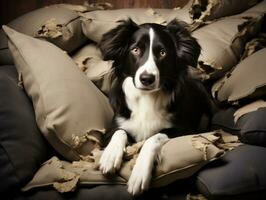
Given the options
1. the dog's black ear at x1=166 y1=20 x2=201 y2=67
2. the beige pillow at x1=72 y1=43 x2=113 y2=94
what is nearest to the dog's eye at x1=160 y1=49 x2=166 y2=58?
the dog's black ear at x1=166 y1=20 x2=201 y2=67

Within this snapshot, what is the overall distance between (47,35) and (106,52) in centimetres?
40

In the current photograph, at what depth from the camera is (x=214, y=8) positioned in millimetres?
2330

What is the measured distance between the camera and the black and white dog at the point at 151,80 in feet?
5.74

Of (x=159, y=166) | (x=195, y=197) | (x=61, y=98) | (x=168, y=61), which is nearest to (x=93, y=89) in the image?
(x=61, y=98)

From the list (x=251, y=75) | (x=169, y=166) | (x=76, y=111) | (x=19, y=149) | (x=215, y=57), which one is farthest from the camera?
(x=215, y=57)

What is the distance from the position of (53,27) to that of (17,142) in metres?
0.81

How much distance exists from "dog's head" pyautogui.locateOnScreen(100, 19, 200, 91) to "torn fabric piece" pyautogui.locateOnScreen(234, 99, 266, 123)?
27 cm

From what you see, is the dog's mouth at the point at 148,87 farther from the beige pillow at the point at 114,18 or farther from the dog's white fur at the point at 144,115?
the beige pillow at the point at 114,18

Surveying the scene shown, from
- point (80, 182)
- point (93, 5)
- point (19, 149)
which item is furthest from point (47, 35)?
point (80, 182)

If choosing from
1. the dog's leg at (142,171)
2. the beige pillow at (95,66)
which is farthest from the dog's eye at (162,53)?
the dog's leg at (142,171)

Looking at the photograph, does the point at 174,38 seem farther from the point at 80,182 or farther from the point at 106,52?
the point at 80,182

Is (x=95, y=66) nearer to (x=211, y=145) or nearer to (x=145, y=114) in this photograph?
(x=145, y=114)

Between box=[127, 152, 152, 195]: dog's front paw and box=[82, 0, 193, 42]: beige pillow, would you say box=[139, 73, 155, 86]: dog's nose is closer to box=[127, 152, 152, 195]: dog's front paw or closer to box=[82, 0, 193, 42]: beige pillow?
box=[127, 152, 152, 195]: dog's front paw

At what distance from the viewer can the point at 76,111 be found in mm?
1683
